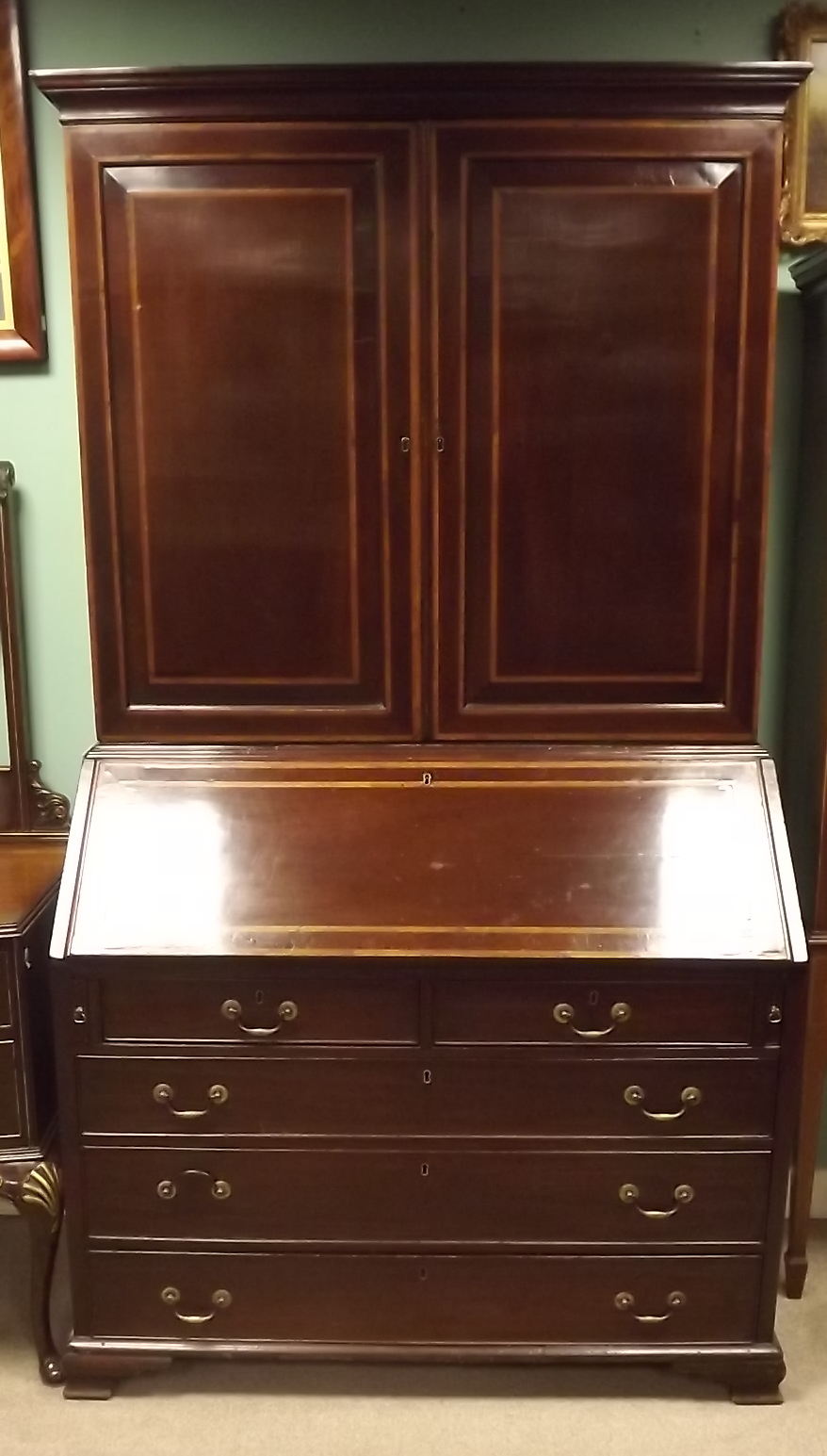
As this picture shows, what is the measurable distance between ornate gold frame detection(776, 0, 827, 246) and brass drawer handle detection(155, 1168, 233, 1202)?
80.1 inches

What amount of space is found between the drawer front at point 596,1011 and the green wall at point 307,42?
3.17 ft

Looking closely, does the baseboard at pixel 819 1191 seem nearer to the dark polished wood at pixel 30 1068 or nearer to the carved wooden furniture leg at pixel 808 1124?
the carved wooden furniture leg at pixel 808 1124

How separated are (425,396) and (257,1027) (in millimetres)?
1086

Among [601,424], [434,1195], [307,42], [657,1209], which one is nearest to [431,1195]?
[434,1195]

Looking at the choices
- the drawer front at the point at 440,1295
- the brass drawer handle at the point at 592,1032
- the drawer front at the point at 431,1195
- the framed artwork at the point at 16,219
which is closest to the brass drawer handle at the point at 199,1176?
the drawer front at the point at 431,1195

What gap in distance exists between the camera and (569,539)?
197 centimetres

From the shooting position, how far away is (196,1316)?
2006mm

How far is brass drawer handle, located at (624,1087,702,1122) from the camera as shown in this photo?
1.89 metres

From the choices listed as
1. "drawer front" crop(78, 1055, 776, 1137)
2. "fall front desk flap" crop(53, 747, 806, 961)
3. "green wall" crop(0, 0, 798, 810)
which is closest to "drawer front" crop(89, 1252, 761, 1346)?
"drawer front" crop(78, 1055, 776, 1137)

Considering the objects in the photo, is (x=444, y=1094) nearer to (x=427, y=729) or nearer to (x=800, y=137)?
(x=427, y=729)

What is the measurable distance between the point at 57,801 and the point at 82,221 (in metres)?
1.15

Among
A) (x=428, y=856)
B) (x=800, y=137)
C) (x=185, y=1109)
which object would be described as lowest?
(x=185, y=1109)

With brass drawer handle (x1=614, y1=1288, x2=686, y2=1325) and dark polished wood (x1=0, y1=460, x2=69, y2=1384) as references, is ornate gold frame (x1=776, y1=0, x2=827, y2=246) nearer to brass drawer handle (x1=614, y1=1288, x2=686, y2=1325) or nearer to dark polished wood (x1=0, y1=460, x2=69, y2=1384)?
dark polished wood (x1=0, y1=460, x2=69, y2=1384)

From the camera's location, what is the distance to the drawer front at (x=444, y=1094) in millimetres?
1896
